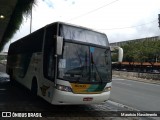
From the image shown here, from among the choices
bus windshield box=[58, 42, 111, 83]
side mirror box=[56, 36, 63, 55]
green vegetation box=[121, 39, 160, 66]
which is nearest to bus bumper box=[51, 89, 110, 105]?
bus windshield box=[58, 42, 111, 83]

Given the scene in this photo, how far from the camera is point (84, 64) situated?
10.1 meters

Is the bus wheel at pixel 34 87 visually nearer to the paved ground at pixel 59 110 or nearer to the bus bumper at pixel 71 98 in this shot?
the paved ground at pixel 59 110

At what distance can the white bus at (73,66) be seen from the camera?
962cm

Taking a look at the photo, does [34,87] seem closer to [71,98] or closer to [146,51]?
[71,98]

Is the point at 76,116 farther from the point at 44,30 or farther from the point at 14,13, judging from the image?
the point at 14,13

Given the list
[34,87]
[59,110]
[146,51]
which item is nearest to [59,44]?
[59,110]

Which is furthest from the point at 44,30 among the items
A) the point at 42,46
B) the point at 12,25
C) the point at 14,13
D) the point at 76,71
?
the point at 12,25

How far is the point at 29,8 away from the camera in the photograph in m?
15.5

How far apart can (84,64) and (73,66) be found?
0.44 metres

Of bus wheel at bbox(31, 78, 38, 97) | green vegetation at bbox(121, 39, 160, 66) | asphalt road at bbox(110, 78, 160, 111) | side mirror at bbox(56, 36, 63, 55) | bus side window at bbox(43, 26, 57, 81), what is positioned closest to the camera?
side mirror at bbox(56, 36, 63, 55)

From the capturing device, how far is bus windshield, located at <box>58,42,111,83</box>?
9.75 m

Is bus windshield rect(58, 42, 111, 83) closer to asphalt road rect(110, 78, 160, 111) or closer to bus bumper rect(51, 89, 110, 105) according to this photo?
bus bumper rect(51, 89, 110, 105)

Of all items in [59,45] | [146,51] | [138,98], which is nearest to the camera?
[59,45]

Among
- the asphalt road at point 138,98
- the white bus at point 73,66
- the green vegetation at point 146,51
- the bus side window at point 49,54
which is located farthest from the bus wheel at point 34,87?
the green vegetation at point 146,51
